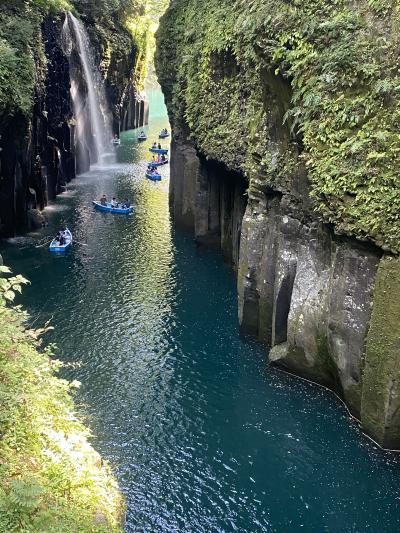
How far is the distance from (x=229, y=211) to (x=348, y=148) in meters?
15.1

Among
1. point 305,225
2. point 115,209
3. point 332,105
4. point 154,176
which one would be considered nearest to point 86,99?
point 154,176

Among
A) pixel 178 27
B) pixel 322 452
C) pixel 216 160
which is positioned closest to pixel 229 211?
pixel 216 160

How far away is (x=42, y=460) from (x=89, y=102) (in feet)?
149

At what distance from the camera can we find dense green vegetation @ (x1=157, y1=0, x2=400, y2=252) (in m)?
14.7

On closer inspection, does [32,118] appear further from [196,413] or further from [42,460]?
[42,460]

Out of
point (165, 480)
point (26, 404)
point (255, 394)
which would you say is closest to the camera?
point (26, 404)

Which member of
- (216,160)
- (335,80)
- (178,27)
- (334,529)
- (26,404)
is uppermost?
(178,27)

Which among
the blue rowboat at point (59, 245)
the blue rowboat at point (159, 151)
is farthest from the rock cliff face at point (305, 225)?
the blue rowboat at point (159, 151)

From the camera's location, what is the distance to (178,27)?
3328cm

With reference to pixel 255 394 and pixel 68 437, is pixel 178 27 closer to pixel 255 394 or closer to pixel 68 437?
pixel 255 394

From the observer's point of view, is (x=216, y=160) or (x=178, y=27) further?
(x=178, y=27)

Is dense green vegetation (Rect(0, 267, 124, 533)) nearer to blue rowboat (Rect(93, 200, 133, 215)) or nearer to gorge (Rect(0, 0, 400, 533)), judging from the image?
gorge (Rect(0, 0, 400, 533))

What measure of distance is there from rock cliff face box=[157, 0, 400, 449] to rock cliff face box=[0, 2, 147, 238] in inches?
405

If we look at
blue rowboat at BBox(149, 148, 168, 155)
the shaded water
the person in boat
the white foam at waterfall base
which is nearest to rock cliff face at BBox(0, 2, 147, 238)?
the white foam at waterfall base
